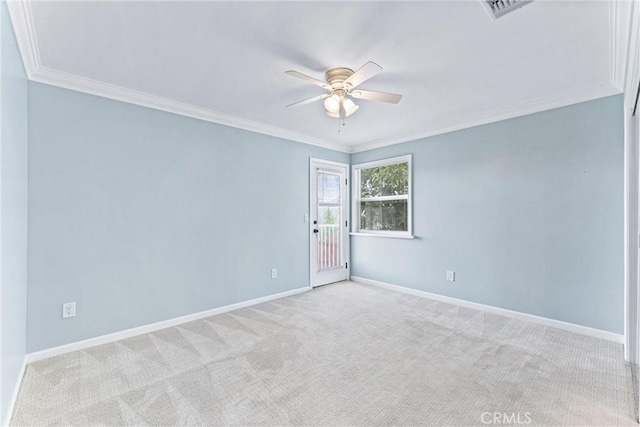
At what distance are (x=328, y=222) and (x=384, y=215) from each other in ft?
2.98

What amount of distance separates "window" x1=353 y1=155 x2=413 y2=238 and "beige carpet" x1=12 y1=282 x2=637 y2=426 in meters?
1.75

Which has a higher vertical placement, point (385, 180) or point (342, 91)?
point (342, 91)

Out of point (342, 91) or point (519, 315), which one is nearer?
point (342, 91)

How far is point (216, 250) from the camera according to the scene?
3.57 meters

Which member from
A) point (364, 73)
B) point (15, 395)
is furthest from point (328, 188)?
point (15, 395)

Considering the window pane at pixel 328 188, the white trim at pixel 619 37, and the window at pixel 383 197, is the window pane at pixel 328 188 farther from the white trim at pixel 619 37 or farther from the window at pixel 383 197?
the white trim at pixel 619 37

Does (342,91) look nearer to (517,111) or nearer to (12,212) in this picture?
(517,111)

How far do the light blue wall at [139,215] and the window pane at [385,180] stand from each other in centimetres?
156

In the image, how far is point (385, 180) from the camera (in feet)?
15.8

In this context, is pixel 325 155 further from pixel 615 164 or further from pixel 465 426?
pixel 465 426

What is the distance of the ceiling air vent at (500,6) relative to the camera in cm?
170

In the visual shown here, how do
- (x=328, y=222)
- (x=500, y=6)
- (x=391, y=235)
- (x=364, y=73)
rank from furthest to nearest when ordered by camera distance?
(x=328, y=222)
(x=391, y=235)
(x=364, y=73)
(x=500, y=6)

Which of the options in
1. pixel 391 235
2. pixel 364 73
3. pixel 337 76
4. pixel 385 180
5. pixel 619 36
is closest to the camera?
pixel 619 36

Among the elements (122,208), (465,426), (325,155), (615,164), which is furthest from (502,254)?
(122,208)
